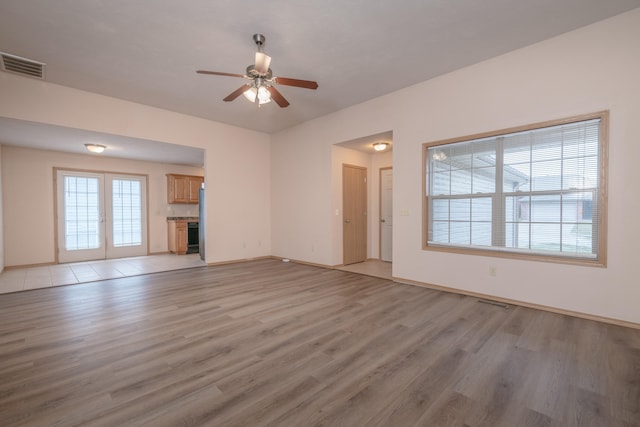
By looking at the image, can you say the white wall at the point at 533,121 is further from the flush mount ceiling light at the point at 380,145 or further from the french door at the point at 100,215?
the french door at the point at 100,215

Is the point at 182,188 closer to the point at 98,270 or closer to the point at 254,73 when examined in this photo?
the point at 98,270

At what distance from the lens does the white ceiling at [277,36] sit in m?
2.73

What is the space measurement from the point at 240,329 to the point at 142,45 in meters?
3.51

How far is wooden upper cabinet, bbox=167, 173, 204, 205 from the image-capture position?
7.89m

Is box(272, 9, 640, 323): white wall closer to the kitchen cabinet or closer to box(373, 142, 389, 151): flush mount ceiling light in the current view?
box(373, 142, 389, 151): flush mount ceiling light

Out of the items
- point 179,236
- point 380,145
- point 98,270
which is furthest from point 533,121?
point 179,236

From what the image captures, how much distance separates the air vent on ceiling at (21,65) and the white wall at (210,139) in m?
0.27

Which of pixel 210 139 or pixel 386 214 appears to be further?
pixel 386 214

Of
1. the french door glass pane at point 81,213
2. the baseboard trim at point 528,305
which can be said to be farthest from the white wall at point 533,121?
the french door glass pane at point 81,213

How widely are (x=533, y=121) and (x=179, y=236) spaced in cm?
804

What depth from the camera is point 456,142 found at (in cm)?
402

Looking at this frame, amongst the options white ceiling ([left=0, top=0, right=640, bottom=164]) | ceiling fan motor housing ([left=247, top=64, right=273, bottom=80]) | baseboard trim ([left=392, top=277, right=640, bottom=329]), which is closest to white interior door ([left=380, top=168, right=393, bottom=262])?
baseboard trim ([left=392, top=277, right=640, bottom=329])

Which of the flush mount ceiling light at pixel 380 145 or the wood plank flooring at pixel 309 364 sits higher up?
the flush mount ceiling light at pixel 380 145

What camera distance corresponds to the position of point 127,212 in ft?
24.3
